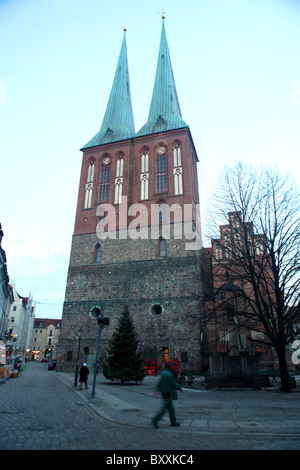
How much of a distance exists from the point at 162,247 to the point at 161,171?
897cm

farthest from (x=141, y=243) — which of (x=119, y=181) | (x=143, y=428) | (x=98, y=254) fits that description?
(x=143, y=428)

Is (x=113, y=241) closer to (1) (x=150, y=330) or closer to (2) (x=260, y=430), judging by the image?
(1) (x=150, y=330)

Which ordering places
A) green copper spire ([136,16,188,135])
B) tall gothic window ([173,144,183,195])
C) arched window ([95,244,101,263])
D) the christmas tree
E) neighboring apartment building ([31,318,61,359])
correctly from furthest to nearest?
neighboring apartment building ([31,318,61,359])
green copper spire ([136,16,188,135])
arched window ([95,244,101,263])
tall gothic window ([173,144,183,195])
the christmas tree

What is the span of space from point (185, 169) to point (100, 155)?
36.7ft

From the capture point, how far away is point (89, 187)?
1415 inches

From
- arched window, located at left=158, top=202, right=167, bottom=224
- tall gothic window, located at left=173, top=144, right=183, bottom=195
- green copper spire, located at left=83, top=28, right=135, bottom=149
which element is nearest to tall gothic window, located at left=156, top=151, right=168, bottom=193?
tall gothic window, located at left=173, top=144, right=183, bottom=195

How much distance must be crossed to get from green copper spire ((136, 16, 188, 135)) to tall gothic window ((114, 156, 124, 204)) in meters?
4.34

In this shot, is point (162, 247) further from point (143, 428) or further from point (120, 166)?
point (143, 428)

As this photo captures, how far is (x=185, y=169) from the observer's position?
1278 inches

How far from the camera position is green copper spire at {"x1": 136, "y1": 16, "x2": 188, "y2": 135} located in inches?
1428

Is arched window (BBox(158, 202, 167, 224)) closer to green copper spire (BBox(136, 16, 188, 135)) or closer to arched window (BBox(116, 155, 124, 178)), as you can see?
arched window (BBox(116, 155, 124, 178))

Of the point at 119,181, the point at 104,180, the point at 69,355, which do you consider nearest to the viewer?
the point at 69,355

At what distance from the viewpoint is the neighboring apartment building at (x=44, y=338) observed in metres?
89.8
